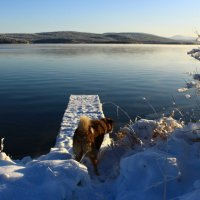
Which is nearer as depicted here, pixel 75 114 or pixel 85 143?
pixel 85 143

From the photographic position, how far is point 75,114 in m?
17.5

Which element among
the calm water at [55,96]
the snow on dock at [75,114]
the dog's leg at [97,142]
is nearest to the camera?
the dog's leg at [97,142]

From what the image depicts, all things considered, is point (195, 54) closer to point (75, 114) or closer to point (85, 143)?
point (85, 143)

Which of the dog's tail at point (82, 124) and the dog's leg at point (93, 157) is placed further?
the dog's tail at point (82, 124)

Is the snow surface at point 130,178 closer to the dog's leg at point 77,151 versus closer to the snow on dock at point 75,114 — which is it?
the dog's leg at point 77,151

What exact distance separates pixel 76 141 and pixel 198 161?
3080mm

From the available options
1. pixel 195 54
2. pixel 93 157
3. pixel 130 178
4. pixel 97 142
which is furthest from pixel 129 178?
pixel 97 142

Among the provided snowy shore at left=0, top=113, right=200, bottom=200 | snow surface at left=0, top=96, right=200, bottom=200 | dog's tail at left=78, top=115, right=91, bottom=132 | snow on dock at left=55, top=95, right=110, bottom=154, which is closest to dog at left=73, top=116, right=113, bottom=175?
dog's tail at left=78, top=115, right=91, bottom=132

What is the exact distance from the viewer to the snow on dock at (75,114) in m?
12.7

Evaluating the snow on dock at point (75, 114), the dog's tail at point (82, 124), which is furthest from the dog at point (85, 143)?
the snow on dock at point (75, 114)

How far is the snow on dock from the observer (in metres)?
12.7

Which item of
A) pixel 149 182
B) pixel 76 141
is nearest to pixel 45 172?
pixel 149 182

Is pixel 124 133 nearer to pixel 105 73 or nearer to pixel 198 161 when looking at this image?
pixel 198 161

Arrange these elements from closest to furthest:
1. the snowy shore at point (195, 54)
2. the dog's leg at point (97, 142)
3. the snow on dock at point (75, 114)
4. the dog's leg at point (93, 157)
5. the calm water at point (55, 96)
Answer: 1. the snowy shore at point (195, 54)
2. the dog's leg at point (93, 157)
3. the dog's leg at point (97, 142)
4. the snow on dock at point (75, 114)
5. the calm water at point (55, 96)
